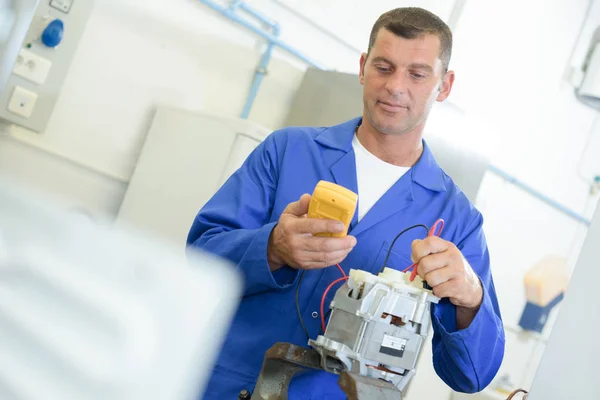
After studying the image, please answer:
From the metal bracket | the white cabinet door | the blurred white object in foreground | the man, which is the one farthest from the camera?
the white cabinet door

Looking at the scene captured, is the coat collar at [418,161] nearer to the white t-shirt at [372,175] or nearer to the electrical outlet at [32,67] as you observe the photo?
the white t-shirt at [372,175]

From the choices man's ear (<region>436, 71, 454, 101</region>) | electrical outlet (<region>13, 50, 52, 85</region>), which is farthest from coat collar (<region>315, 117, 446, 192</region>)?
electrical outlet (<region>13, 50, 52, 85</region>)

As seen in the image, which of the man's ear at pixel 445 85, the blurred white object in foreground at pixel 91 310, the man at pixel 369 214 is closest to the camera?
the blurred white object in foreground at pixel 91 310

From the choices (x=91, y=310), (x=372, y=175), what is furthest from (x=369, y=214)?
(x=91, y=310)

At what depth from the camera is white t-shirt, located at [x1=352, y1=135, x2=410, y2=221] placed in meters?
1.00

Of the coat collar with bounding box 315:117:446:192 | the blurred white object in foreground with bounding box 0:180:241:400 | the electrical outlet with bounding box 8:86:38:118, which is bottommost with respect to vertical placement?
the blurred white object in foreground with bounding box 0:180:241:400

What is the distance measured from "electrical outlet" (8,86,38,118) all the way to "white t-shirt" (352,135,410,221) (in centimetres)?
81

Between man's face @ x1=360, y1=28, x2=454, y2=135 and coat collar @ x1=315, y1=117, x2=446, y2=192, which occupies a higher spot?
man's face @ x1=360, y1=28, x2=454, y2=135

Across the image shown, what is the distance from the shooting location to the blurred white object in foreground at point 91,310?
9.7 inches

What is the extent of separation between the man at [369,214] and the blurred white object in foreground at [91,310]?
18.3 inches

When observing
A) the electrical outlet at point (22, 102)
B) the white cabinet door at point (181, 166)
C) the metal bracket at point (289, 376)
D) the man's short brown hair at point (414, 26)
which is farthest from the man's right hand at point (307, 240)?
the electrical outlet at point (22, 102)

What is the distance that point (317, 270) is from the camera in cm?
92

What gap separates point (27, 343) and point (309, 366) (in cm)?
37

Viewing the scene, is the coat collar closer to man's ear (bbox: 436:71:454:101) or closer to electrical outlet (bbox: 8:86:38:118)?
man's ear (bbox: 436:71:454:101)
